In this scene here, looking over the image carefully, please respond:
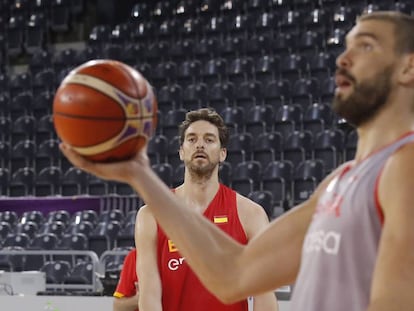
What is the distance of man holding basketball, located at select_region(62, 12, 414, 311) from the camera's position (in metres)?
1.75

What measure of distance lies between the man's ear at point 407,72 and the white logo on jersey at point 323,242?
38 centimetres

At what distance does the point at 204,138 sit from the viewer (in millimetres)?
4520

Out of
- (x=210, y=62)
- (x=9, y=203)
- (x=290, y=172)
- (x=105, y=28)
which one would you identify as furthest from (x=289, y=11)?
(x=9, y=203)

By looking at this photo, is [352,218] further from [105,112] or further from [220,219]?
[220,219]

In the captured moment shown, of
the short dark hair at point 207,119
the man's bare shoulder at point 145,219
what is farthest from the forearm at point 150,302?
the short dark hair at point 207,119

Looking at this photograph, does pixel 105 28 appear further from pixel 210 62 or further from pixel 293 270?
pixel 293 270

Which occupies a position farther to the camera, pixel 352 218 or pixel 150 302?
pixel 150 302

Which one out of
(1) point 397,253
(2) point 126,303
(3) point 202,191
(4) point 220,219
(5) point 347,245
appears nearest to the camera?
(1) point 397,253

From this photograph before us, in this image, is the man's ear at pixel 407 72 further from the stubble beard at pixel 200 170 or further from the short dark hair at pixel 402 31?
the stubble beard at pixel 200 170

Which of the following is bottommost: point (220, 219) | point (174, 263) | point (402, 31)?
point (174, 263)

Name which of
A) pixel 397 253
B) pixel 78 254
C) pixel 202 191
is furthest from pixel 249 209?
pixel 78 254

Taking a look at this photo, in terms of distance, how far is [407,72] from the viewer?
1933 mm

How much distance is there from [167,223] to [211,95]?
13.0 metres

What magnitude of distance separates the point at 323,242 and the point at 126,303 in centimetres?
351
